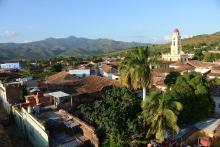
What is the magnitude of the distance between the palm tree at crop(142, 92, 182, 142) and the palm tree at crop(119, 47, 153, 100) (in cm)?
340

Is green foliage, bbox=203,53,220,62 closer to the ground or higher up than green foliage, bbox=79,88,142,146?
higher up

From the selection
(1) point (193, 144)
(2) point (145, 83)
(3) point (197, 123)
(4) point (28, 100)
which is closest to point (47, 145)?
(4) point (28, 100)

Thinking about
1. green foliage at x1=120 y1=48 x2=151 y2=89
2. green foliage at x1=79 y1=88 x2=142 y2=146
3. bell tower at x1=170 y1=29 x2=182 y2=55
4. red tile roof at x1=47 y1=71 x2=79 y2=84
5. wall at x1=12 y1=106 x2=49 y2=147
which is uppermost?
bell tower at x1=170 y1=29 x2=182 y2=55

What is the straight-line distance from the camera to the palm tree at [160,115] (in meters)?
17.0

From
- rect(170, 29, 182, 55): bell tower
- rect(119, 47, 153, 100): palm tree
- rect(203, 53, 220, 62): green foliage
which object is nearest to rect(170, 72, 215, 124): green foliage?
rect(119, 47, 153, 100): palm tree

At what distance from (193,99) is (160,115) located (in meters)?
6.57

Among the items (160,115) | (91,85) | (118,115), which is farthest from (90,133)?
(91,85)

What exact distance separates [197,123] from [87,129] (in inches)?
404

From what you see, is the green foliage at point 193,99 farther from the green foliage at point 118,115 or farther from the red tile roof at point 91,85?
the red tile roof at point 91,85

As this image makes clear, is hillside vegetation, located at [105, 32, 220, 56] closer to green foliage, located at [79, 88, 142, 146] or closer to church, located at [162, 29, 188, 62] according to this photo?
church, located at [162, 29, 188, 62]

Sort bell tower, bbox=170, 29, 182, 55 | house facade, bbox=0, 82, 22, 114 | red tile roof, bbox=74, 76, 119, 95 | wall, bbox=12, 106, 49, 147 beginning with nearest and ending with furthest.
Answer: wall, bbox=12, 106, 49, 147 < red tile roof, bbox=74, 76, 119, 95 < house facade, bbox=0, 82, 22, 114 < bell tower, bbox=170, 29, 182, 55

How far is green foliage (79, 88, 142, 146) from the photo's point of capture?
55.8ft

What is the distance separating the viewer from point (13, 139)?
21.3 m

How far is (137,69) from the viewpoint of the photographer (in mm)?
20703
